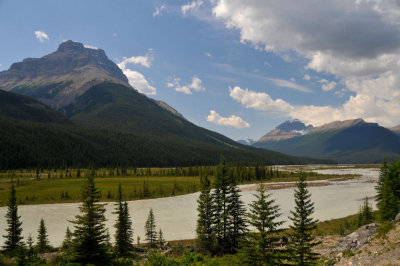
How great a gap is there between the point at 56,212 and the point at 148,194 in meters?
33.0

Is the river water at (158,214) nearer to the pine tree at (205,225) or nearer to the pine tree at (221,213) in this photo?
the pine tree at (205,225)

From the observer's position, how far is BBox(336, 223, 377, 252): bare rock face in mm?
25144

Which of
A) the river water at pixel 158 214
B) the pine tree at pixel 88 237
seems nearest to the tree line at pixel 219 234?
the pine tree at pixel 88 237

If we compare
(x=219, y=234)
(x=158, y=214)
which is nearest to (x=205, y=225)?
(x=219, y=234)

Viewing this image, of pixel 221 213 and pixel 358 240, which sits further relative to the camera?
pixel 221 213

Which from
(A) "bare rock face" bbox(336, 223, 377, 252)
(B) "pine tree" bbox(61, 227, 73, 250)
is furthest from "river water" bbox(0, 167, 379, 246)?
(A) "bare rock face" bbox(336, 223, 377, 252)

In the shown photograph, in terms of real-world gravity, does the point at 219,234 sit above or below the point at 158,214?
above

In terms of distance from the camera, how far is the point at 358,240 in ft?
85.9

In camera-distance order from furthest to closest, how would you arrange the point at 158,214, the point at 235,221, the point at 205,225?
the point at 158,214 < the point at 205,225 < the point at 235,221

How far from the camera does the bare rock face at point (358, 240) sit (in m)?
25.1

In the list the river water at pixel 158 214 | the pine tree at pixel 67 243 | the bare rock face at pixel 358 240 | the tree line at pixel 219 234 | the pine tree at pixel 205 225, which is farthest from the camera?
the river water at pixel 158 214

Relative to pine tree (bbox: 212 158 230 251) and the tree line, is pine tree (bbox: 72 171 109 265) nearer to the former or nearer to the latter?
the tree line

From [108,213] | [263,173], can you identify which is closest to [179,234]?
[108,213]

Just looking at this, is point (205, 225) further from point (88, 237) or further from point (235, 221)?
point (88, 237)
